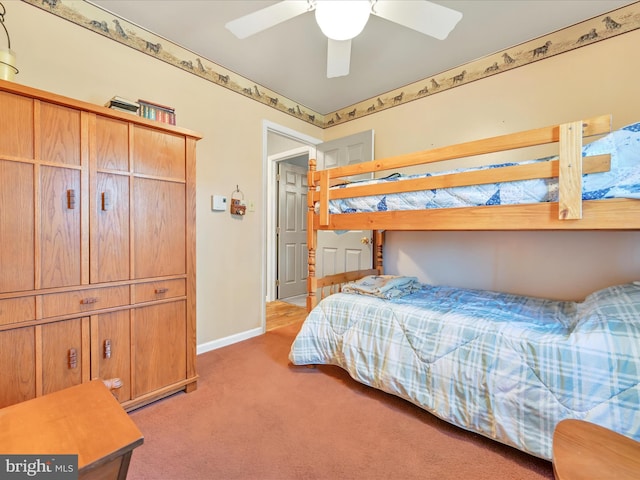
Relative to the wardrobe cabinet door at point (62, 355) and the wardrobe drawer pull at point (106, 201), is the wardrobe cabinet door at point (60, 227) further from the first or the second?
the wardrobe cabinet door at point (62, 355)

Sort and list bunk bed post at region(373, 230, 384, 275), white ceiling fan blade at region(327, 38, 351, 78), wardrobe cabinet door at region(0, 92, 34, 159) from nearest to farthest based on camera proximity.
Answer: wardrobe cabinet door at region(0, 92, 34, 159), white ceiling fan blade at region(327, 38, 351, 78), bunk bed post at region(373, 230, 384, 275)

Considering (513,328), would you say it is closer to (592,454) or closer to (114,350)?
(592,454)

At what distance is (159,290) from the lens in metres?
1.69

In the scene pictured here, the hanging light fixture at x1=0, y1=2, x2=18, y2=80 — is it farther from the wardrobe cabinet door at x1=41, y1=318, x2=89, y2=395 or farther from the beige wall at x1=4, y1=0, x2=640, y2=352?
the wardrobe cabinet door at x1=41, y1=318, x2=89, y2=395

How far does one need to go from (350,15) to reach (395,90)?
179cm

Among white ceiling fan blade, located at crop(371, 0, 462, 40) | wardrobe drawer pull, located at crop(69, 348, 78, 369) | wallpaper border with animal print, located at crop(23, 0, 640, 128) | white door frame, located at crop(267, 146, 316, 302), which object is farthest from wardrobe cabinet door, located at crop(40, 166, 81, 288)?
white door frame, located at crop(267, 146, 316, 302)

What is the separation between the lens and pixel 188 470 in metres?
1.21

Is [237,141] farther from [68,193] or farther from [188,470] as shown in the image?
[188,470]

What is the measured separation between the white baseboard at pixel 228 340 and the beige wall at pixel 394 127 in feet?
0.12

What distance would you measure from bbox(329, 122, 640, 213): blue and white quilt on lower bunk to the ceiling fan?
80cm

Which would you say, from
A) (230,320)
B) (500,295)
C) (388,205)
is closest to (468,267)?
(500,295)

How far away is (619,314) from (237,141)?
280 centimetres

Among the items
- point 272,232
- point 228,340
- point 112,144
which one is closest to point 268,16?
point 112,144

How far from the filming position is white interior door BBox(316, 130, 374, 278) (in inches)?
117
